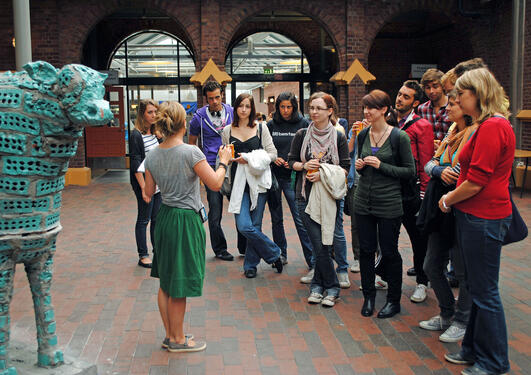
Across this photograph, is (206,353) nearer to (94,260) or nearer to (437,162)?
(437,162)

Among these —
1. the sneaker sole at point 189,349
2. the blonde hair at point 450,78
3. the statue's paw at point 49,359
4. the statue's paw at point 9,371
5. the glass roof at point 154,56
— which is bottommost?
the sneaker sole at point 189,349

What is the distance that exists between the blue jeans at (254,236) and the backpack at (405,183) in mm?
1502

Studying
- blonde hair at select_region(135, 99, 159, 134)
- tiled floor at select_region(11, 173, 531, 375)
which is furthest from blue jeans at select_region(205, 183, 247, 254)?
blonde hair at select_region(135, 99, 159, 134)

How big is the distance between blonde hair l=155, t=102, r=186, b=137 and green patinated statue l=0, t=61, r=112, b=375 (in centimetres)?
82

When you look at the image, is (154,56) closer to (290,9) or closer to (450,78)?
(290,9)

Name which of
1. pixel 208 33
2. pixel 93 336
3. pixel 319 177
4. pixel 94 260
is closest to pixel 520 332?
pixel 319 177

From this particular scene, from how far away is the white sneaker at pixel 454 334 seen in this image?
4.47 meters

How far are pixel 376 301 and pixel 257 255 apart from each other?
1.46 metres

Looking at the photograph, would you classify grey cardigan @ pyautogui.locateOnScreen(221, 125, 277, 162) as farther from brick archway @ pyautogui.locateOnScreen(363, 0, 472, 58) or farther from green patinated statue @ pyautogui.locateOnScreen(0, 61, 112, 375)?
brick archway @ pyautogui.locateOnScreen(363, 0, 472, 58)

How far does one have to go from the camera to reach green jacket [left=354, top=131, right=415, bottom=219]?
191 inches

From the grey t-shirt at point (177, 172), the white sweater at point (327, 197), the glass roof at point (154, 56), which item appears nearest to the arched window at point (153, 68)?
the glass roof at point (154, 56)

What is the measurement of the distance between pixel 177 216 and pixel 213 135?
289 cm

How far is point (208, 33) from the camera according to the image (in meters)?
15.0

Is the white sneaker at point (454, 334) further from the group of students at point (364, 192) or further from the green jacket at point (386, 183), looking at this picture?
the green jacket at point (386, 183)
